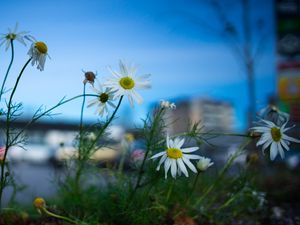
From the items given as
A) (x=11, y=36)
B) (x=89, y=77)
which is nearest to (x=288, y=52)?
(x=89, y=77)

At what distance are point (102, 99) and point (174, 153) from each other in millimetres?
317

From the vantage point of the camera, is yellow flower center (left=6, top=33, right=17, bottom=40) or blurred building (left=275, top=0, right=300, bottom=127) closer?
yellow flower center (left=6, top=33, right=17, bottom=40)

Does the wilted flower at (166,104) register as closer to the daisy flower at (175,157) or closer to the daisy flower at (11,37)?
the daisy flower at (175,157)

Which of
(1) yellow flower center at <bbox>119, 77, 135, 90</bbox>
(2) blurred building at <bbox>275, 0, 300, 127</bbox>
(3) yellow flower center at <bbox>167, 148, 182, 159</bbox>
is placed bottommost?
(3) yellow flower center at <bbox>167, 148, 182, 159</bbox>

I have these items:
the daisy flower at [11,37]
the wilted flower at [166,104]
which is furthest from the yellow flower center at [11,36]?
the wilted flower at [166,104]

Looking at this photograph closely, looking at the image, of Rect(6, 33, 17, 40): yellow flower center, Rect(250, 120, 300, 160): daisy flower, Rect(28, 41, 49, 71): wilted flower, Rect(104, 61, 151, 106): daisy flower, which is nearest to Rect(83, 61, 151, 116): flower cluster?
Rect(104, 61, 151, 106): daisy flower

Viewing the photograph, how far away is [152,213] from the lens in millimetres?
1758

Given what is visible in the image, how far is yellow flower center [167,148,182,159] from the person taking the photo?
4.88 feet

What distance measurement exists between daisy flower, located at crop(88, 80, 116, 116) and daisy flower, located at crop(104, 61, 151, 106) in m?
0.05

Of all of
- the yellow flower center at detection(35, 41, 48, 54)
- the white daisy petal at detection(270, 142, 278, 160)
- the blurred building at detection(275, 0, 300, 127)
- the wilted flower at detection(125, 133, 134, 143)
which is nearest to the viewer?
the yellow flower center at detection(35, 41, 48, 54)

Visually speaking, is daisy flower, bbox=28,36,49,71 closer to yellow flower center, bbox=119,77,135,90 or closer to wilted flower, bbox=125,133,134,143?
yellow flower center, bbox=119,77,135,90

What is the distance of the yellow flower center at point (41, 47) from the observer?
1401 millimetres

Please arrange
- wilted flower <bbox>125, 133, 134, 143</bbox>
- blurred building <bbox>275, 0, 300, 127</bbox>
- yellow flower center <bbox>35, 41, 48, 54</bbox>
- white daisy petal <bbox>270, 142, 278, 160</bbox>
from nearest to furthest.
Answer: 1. yellow flower center <bbox>35, 41, 48, 54</bbox>
2. white daisy petal <bbox>270, 142, 278, 160</bbox>
3. wilted flower <bbox>125, 133, 134, 143</bbox>
4. blurred building <bbox>275, 0, 300, 127</bbox>

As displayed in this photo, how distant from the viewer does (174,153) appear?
1.49 meters
